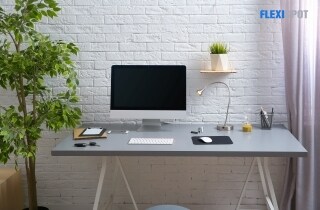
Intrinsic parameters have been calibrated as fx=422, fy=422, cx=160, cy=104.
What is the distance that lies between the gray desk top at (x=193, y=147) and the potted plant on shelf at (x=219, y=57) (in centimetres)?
49

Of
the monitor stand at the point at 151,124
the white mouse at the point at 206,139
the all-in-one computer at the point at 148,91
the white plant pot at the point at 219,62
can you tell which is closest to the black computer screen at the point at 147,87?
Answer: the all-in-one computer at the point at 148,91

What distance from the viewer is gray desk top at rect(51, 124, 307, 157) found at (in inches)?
94.7

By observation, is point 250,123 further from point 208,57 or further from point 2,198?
point 2,198

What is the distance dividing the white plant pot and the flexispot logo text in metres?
0.44

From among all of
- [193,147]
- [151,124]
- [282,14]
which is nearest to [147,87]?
[151,124]

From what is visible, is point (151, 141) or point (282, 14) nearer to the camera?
point (151, 141)

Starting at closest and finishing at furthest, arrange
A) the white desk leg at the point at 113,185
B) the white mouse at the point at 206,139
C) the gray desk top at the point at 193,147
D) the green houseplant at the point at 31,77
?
the gray desk top at the point at 193,147 < the white mouse at the point at 206,139 < the green houseplant at the point at 31,77 < the white desk leg at the point at 113,185

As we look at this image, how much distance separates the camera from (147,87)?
2967 millimetres

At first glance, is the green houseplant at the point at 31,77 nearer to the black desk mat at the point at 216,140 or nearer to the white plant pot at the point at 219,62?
the black desk mat at the point at 216,140

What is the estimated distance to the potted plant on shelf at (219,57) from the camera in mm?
3014

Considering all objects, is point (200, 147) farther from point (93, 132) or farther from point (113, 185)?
point (113, 185)

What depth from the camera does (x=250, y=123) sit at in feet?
10.5

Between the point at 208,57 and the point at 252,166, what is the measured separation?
87 centimetres

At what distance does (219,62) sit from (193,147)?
79 centimetres
